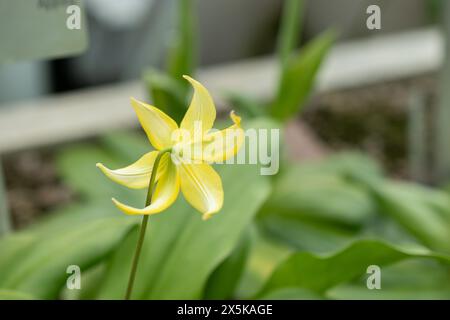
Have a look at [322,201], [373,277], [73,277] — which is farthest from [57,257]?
[322,201]

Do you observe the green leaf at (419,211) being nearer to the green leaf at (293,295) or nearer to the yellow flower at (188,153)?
the green leaf at (293,295)

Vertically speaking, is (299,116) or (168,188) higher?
(299,116)

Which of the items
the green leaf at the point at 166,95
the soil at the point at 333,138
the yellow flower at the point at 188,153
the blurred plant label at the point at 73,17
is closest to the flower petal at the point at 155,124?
the yellow flower at the point at 188,153

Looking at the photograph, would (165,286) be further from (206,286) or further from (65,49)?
(65,49)

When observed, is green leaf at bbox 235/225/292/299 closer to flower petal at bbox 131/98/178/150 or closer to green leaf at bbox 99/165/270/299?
green leaf at bbox 99/165/270/299

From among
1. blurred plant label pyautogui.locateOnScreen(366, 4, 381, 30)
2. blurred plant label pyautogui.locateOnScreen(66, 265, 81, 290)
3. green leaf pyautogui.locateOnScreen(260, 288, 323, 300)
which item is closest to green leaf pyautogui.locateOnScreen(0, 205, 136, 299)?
blurred plant label pyautogui.locateOnScreen(66, 265, 81, 290)

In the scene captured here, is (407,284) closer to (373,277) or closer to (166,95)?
(373,277)

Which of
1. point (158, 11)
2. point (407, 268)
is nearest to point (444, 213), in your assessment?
point (407, 268)

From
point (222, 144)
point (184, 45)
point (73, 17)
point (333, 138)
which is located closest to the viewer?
point (222, 144)
